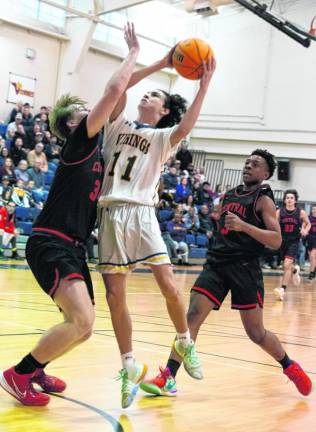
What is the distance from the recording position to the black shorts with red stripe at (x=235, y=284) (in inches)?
181

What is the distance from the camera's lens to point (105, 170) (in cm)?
410

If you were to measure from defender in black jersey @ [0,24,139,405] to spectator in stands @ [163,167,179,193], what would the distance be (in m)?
15.2

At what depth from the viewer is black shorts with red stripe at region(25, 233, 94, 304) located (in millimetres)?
3643

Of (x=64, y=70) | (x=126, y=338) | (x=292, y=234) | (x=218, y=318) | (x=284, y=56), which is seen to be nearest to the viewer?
(x=126, y=338)

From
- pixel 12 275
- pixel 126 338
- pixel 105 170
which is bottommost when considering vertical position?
pixel 12 275

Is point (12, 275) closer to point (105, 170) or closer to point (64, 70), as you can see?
point (105, 170)

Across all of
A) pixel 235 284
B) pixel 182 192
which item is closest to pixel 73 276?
pixel 235 284

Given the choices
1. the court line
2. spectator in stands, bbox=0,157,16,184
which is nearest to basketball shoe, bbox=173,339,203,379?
the court line

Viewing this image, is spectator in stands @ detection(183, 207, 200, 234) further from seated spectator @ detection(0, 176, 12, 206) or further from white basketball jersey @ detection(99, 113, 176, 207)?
white basketball jersey @ detection(99, 113, 176, 207)

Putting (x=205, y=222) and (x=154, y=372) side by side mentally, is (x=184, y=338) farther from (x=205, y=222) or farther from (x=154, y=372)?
(x=205, y=222)

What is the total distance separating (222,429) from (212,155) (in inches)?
887

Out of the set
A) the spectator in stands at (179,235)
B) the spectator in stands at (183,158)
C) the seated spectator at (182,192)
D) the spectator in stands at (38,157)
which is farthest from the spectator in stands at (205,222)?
the spectator in stands at (38,157)

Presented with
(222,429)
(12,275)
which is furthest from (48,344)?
(12,275)

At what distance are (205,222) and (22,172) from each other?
6.29 meters
